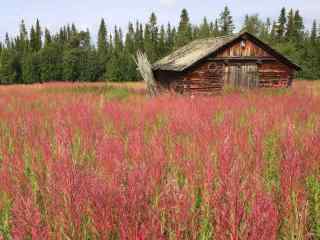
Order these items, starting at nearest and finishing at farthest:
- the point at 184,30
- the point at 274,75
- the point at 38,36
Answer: the point at 274,75, the point at 184,30, the point at 38,36

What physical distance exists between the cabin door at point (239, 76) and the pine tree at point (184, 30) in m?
43.3

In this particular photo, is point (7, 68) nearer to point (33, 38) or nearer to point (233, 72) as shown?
→ point (33, 38)

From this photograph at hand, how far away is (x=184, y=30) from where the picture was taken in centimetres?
6278

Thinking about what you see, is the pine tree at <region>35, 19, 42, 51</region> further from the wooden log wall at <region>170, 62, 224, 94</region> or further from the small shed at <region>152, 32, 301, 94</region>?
the wooden log wall at <region>170, 62, 224, 94</region>

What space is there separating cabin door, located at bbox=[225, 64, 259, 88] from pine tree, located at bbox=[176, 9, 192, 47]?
142 ft

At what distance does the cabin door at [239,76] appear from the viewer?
56.0 ft

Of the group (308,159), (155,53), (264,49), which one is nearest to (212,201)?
(308,159)

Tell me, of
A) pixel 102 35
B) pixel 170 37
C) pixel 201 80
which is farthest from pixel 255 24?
pixel 201 80

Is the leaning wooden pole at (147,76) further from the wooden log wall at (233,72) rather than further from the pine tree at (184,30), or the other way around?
the pine tree at (184,30)

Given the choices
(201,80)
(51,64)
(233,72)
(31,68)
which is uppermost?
(51,64)

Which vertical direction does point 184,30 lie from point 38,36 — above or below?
below

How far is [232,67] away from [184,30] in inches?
1898

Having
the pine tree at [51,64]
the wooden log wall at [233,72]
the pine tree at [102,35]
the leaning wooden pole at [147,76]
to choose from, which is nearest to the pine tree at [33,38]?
the pine tree at [102,35]

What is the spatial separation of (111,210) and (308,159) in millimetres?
1755
